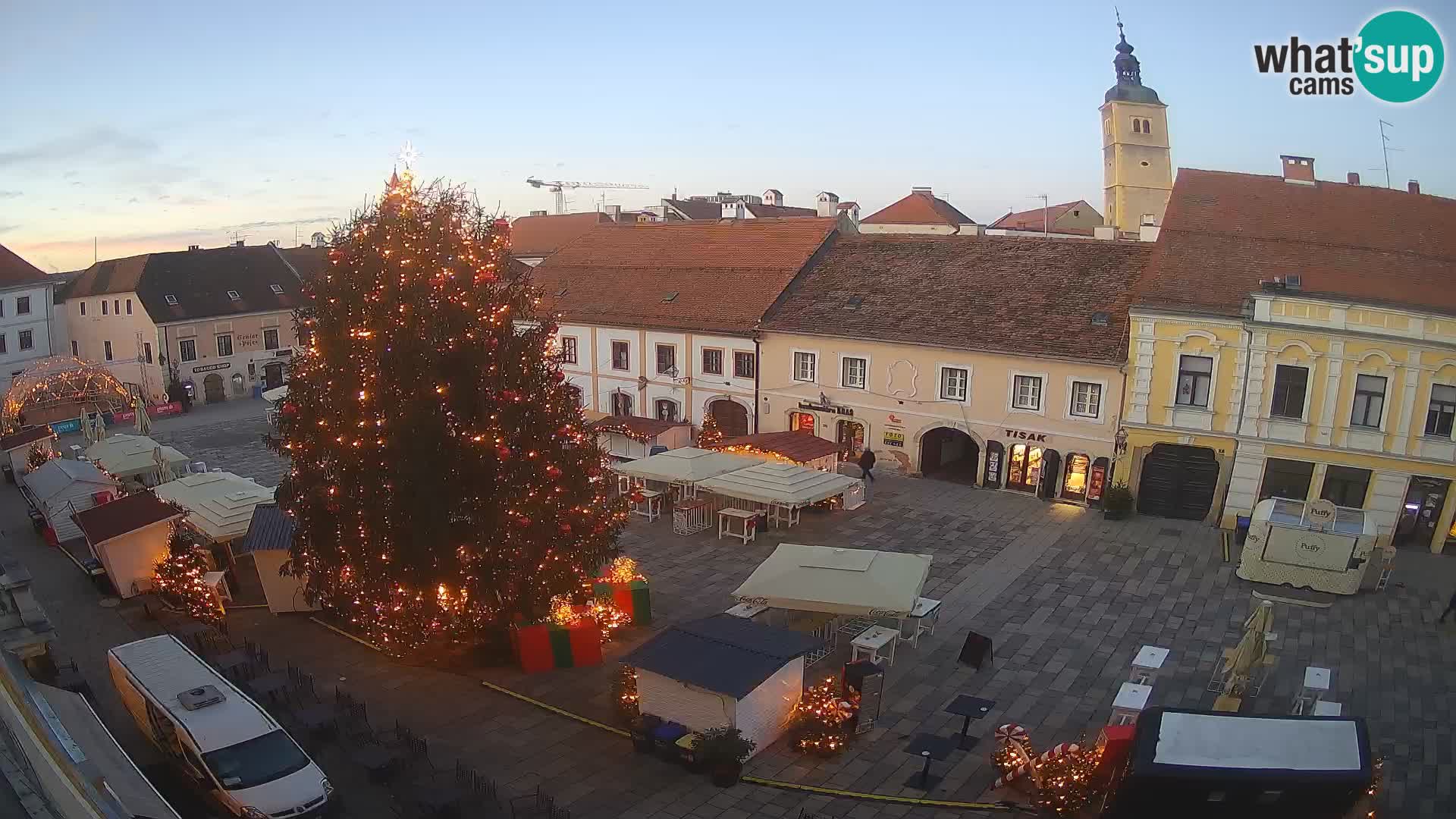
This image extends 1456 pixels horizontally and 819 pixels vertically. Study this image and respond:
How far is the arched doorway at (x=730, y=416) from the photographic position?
115ft

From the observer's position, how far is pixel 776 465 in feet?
83.1

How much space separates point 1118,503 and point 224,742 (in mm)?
22284

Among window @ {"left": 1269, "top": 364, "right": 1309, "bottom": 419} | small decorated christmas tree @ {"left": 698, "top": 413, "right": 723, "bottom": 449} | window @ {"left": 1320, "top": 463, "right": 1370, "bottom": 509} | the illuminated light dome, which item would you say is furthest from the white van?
the illuminated light dome

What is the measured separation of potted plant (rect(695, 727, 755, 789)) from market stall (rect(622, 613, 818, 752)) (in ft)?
1.13

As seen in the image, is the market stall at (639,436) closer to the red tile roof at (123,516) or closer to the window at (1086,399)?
the window at (1086,399)

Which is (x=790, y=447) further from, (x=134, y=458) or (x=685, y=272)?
(x=134, y=458)

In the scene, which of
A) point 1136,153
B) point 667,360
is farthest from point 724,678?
point 1136,153

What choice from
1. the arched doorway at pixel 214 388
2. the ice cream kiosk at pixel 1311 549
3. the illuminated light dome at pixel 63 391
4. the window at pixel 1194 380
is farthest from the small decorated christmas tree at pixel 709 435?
the arched doorway at pixel 214 388

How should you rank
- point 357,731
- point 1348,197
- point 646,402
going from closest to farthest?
point 357,731 → point 1348,197 → point 646,402

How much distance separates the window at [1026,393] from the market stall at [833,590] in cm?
1139

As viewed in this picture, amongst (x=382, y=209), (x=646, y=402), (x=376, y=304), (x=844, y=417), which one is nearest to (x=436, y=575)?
(x=376, y=304)

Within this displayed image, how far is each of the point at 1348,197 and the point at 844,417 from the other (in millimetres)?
16069

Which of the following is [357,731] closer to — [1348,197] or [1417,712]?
[1417,712]

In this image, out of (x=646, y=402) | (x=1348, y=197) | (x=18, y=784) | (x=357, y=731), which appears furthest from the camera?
(x=646, y=402)
